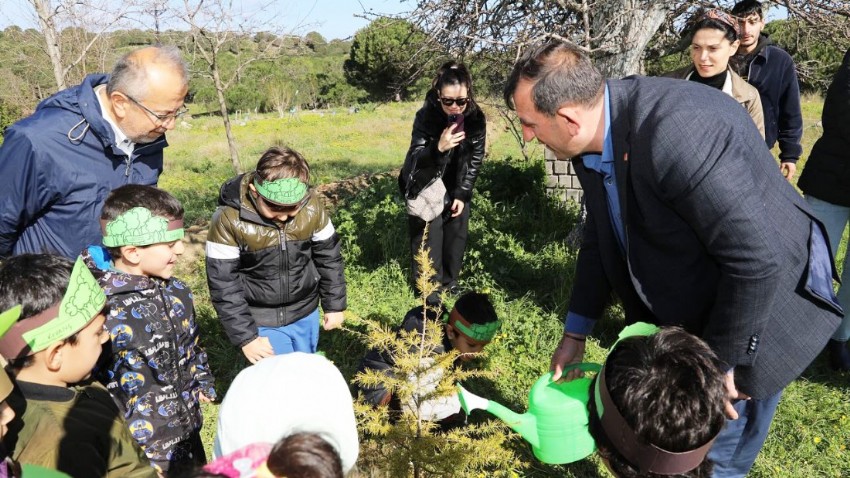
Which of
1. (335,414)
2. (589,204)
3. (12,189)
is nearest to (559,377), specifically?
(589,204)

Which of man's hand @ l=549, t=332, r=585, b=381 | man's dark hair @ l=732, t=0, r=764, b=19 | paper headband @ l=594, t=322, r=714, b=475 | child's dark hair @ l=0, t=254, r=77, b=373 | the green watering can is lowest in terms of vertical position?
man's hand @ l=549, t=332, r=585, b=381

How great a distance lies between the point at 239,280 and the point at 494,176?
4401mm

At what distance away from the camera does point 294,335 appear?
9.84 ft

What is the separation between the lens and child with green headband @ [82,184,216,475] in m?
2.05

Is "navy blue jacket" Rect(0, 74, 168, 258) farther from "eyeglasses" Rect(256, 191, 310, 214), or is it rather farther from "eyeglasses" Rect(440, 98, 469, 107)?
"eyeglasses" Rect(440, 98, 469, 107)

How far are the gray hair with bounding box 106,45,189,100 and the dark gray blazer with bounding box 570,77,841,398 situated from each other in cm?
185

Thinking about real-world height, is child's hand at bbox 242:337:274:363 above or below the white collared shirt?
below

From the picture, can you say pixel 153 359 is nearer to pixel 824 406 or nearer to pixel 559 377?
pixel 559 377

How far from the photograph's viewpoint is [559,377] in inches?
75.6

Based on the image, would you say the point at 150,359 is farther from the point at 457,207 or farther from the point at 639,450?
→ the point at 457,207

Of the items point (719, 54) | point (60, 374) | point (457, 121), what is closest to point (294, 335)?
point (60, 374)

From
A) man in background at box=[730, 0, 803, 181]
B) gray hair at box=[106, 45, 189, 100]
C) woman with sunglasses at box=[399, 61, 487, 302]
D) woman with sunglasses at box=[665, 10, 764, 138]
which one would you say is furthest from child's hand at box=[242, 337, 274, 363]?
man in background at box=[730, 0, 803, 181]

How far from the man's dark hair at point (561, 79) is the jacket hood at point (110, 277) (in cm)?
164

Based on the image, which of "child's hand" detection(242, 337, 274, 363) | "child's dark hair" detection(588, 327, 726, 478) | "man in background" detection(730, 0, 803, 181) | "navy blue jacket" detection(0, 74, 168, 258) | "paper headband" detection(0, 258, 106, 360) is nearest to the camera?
"child's dark hair" detection(588, 327, 726, 478)
